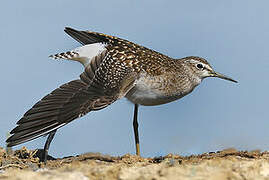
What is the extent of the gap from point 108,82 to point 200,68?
8.35 feet

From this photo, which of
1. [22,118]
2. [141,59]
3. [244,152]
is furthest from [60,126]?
[244,152]

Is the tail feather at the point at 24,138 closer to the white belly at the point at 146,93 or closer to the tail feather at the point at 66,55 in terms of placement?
the white belly at the point at 146,93

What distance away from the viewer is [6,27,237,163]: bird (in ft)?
24.4

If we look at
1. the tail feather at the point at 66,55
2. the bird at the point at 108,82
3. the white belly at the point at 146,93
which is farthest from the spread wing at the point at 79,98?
the tail feather at the point at 66,55

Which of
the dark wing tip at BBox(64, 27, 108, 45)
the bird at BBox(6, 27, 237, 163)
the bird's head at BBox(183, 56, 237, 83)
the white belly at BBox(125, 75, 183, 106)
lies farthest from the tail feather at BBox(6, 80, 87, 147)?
the bird's head at BBox(183, 56, 237, 83)

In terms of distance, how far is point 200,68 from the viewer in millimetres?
10328

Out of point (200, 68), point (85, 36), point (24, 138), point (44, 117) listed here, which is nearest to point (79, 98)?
point (44, 117)

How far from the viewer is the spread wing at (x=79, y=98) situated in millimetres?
7199

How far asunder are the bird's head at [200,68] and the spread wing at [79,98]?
1764mm

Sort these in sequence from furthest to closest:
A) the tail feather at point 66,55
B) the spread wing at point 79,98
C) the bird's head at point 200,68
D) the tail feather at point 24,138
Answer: the bird's head at point 200,68 < the tail feather at point 66,55 < the spread wing at point 79,98 < the tail feather at point 24,138

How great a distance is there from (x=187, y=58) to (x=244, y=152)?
2869 mm

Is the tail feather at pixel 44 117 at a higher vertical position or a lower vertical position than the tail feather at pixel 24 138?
higher

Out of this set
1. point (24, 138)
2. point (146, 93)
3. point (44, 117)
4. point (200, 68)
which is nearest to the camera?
point (24, 138)

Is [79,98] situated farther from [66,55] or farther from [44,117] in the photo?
[66,55]
